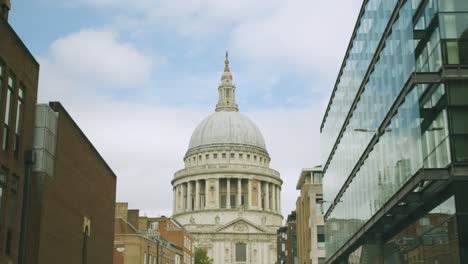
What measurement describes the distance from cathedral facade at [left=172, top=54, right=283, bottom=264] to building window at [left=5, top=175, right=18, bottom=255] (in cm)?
14575

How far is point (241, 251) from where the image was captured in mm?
176625

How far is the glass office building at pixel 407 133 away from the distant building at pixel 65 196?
14.1 meters

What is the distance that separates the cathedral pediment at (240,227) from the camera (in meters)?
176

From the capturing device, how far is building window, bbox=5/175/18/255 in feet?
89.6

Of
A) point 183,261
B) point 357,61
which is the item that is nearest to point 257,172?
point 183,261

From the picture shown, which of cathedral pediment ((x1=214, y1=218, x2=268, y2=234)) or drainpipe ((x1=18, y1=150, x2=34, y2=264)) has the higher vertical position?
cathedral pediment ((x1=214, y1=218, x2=268, y2=234))

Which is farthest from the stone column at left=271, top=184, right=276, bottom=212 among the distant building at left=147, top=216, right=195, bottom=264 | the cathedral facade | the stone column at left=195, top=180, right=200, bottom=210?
the distant building at left=147, top=216, right=195, bottom=264

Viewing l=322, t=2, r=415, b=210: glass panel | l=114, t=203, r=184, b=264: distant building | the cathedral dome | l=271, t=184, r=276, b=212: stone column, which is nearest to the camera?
l=322, t=2, r=415, b=210: glass panel

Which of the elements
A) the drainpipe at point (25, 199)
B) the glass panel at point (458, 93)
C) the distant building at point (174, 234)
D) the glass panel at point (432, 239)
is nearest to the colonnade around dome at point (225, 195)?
the distant building at point (174, 234)

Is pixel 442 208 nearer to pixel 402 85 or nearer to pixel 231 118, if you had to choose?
pixel 402 85

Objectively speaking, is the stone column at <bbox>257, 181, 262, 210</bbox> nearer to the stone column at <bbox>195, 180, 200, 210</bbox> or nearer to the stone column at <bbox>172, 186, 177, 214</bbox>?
the stone column at <bbox>195, 180, 200, 210</bbox>

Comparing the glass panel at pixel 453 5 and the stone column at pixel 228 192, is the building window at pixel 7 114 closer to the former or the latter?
the glass panel at pixel 453 5

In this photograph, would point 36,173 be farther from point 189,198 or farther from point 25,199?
point 189,198

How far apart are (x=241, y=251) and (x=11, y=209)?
495 ft
